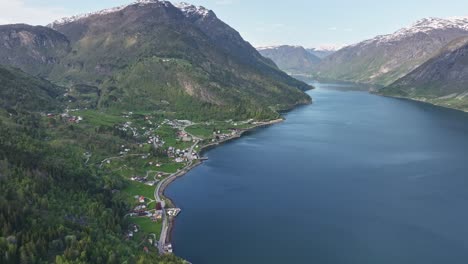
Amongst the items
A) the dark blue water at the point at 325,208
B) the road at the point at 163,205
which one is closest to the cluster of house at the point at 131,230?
the road at the point at 163,205

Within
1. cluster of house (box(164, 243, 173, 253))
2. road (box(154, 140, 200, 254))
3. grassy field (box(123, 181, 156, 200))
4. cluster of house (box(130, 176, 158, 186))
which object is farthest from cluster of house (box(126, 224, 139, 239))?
cluster of house (box(130, 176, 158, 186))

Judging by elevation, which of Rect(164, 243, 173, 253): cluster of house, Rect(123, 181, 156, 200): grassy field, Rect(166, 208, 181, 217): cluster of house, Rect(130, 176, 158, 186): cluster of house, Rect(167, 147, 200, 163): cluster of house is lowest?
Rect(164, 243, 173, 253): cluster of house

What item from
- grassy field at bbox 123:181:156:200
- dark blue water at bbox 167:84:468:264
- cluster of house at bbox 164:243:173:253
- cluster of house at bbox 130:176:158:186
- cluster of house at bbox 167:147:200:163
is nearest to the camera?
dark blue water at bbox 167:84:468:264

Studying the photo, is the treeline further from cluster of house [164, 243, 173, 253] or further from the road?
the road

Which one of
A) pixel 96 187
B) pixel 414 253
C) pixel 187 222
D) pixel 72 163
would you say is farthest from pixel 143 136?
pixel 414 253

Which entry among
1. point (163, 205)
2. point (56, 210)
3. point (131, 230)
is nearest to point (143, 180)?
point (163, 205)

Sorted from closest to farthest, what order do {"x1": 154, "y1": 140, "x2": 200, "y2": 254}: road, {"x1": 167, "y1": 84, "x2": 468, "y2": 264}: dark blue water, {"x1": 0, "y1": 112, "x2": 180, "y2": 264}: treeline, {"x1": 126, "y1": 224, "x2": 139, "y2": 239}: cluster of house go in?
1. {"x1": 0, "y1": 112, "x2": 180, "y2": 264}: treeline
2. {"x1": 167, "y1": 84, "x2": 468, "y2": 264}: dark blue water
3. {"x1": 154, "y1": 140, "x2": 200, "y2": 254}: road
4. {"x1": 126, "y1": 224, "x2": 139, "y2": 239}: cluster of house

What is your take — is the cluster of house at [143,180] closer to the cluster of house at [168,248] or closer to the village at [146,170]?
the village at [146,170]

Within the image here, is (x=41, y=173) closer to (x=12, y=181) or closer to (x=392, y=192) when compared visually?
(x=12, y=181)
